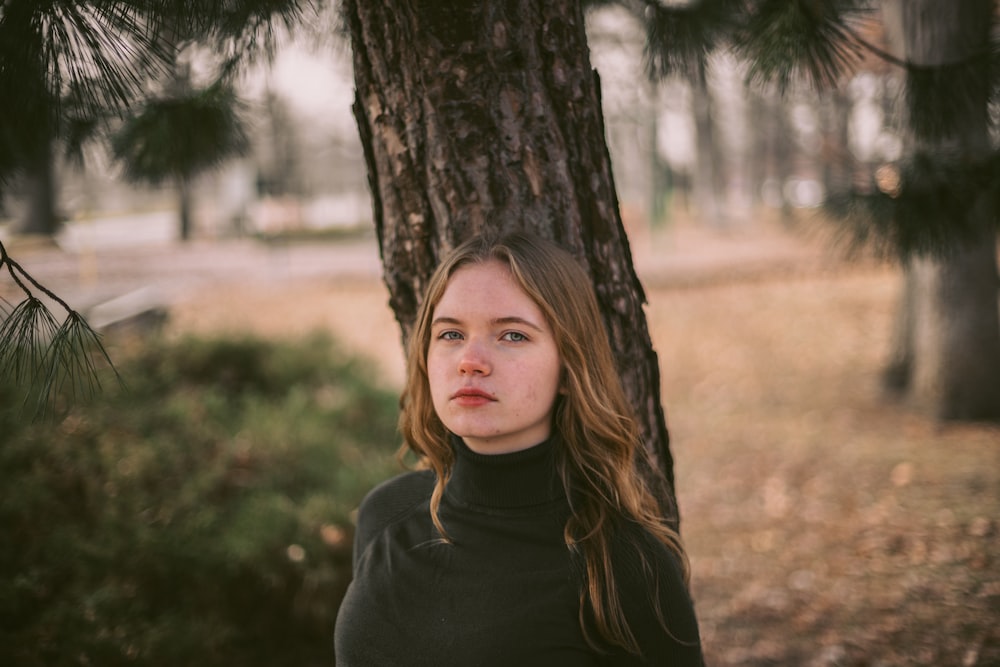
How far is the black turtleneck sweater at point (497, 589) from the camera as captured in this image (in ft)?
4.72

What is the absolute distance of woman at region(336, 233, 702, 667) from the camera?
1.45m

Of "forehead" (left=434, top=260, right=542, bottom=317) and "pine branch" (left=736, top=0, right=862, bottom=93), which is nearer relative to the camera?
"forehead" (left=434, top=260, right=542, bottom=317)

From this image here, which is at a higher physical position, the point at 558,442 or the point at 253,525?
the point at 558,442

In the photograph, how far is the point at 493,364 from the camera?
1.51m

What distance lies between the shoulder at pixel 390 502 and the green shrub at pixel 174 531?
61.5 inches

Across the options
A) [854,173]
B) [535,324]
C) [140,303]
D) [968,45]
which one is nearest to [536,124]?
[535,324]

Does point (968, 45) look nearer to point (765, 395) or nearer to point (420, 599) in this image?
point (420, 599)

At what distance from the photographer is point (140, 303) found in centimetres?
822

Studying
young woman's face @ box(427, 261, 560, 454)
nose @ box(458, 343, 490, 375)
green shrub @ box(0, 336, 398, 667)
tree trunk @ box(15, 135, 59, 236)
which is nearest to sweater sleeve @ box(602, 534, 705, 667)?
young woman's face @ box(427, 261, 560, 454)

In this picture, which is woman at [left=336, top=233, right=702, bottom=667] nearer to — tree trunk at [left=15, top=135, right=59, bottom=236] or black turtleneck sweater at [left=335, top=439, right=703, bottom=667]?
black turtleneck sweater at [left=335, top=439, right=703, bottom=667]

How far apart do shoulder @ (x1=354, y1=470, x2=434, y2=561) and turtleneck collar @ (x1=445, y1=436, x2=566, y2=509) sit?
284mm

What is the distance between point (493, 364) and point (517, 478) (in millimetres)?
254

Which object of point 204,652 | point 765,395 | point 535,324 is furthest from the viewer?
point 765,395

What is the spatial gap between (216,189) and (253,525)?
26.8m
